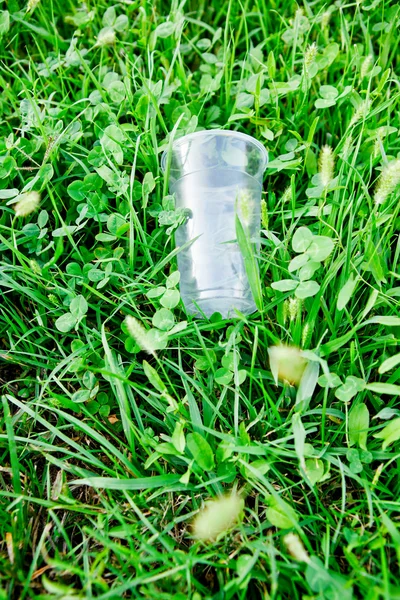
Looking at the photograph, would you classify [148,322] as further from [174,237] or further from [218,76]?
[218,76]

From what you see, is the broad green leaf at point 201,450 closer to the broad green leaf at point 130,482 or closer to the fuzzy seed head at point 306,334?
the broad green leaf at point 130,482

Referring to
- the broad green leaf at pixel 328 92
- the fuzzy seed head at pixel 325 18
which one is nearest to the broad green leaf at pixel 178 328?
the broad green leaf at pixel 328 92

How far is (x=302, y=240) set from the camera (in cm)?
156

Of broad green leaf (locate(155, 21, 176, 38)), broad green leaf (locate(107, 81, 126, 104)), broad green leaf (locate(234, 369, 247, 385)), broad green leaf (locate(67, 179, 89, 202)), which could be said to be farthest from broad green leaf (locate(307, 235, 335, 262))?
broad green leaf (locate(155, 21, 176, 38))

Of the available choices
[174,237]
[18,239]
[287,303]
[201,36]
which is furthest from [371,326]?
[201,36]

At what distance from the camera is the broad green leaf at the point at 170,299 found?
1.58 meters

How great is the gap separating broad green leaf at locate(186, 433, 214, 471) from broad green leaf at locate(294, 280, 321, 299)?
17.3 inches

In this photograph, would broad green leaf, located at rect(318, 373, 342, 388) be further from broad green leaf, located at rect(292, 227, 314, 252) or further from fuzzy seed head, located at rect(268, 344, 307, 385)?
Answer: broad green leaf, located at rect(292, 227, 314, 252)

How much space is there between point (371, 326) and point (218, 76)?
0.99m

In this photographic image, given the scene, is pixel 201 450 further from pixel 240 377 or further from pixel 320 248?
pixel 320 248

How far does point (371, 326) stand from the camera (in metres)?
1.64

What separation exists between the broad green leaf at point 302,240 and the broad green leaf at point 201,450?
0.56 meters

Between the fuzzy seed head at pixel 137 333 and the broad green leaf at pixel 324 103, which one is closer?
the fuzzy seed head at pixel 137 333

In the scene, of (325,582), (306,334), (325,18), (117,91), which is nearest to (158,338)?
(306,334)
